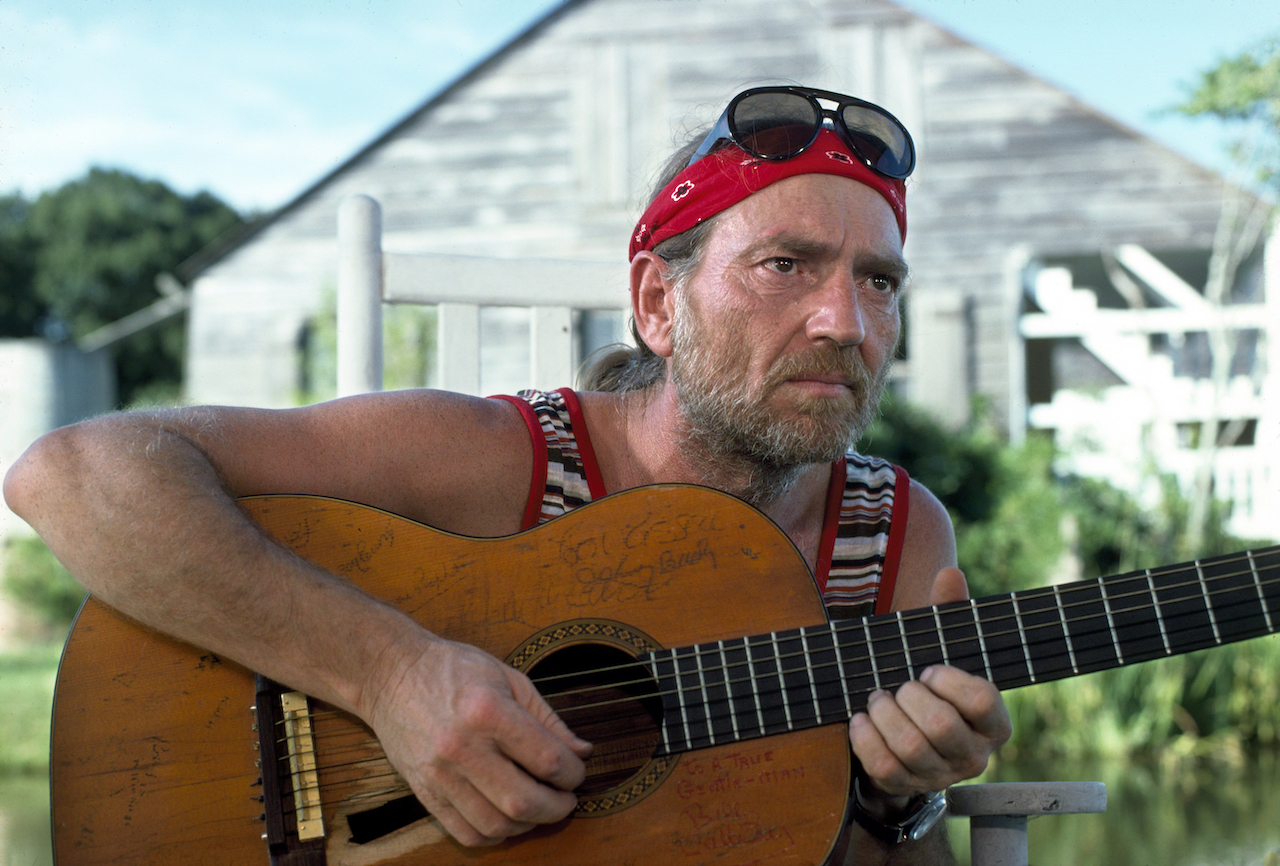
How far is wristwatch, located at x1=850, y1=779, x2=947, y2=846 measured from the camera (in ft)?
5.40

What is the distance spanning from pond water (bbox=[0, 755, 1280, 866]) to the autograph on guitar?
2.86 m

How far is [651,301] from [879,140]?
0.55 metres

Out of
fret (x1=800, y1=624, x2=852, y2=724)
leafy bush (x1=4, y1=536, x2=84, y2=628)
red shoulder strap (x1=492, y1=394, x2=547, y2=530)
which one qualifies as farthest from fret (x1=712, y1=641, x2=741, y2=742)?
leafy bush (x1=4, y1=536, x2=84, y2=628)

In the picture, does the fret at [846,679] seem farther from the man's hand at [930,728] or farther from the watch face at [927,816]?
the watch face at [927,816]

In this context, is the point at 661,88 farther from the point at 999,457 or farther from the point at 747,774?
the point at 747,774

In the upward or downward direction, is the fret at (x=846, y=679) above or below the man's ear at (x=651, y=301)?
below

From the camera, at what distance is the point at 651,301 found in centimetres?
212

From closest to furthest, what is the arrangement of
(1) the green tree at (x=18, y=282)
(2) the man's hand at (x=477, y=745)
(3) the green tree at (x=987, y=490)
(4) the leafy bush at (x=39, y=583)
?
(2) the man's hand at (x=477, y=745) < (3) the green tree at (x=987, y=490) < (4) the leafy bush at (x=39, y=583) < (1) the green tree at (x=18, y=282)

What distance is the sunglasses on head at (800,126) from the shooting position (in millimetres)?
1861

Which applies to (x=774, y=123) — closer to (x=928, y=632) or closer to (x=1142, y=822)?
(x=928, y=632)

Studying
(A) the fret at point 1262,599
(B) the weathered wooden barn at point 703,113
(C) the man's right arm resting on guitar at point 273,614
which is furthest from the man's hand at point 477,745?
(B) the weathered wooden barn at point 703,113

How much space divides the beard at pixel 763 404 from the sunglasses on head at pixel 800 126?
1.06 ft

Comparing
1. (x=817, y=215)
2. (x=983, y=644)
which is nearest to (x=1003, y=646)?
(x=983, y=644)

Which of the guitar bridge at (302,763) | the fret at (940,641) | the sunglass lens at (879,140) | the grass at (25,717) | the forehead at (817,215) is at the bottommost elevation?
the grass at (25,717)
